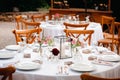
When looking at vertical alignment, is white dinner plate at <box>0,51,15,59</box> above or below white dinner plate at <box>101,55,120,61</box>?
above

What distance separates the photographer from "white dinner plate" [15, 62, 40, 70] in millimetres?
2680

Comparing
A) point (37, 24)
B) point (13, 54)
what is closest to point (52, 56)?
point (13, 54)

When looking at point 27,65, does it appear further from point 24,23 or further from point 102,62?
point 24,23

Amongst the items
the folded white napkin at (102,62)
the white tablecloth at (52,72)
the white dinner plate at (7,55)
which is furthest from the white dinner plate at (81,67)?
the white dinner plate at (7,55)

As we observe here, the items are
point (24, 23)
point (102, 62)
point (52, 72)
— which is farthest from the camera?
point (24, 23)

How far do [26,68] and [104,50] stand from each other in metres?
1.24

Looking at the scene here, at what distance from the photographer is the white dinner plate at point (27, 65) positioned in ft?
8.79

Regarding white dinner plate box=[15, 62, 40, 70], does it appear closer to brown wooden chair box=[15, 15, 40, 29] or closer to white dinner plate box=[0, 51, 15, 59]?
white dinner plate box=[0, 51, 15, 59]

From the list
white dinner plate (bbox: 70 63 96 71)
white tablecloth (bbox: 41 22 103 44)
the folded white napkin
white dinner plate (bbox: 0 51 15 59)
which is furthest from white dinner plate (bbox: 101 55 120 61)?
white tablecloth (bbox: 41 22 103 44)

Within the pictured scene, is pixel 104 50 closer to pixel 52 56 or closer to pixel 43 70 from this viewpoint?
pixel 52 56

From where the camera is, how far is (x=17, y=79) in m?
2.65

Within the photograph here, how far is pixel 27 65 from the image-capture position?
2791mm

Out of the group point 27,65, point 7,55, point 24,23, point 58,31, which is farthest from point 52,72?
point 24,23

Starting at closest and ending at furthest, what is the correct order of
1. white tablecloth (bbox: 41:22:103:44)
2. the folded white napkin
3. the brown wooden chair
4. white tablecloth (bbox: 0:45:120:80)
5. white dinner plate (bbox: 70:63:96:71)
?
white tablecloth (bbox: 0:45:120:80)
white dinner plate (bbox: 70:63:96:71)
the folded white napkin
the brown wooden chair
white tablecloth (bbox: 41:22:103:44)
